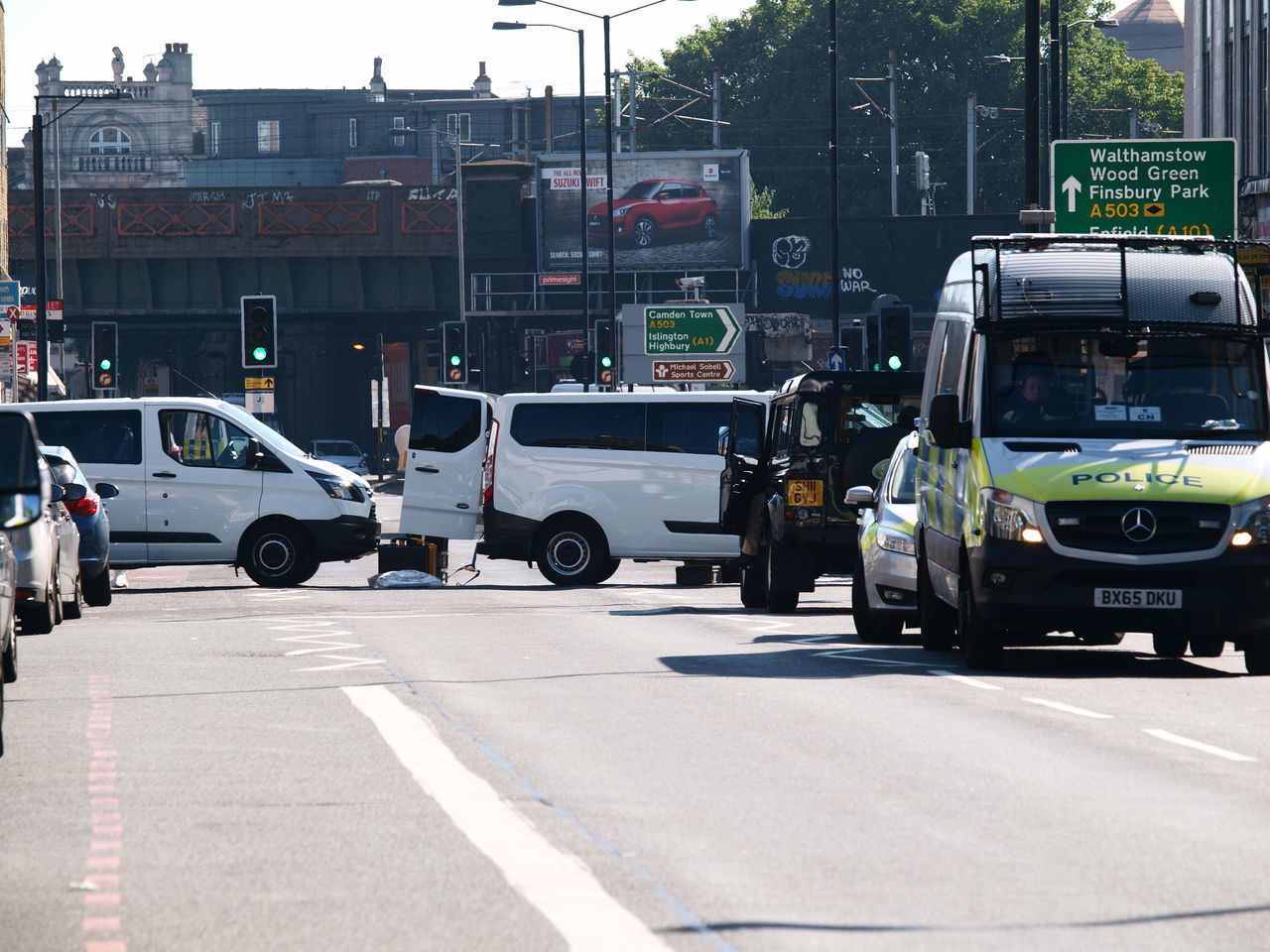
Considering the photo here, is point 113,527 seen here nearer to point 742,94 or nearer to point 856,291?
point 856,291

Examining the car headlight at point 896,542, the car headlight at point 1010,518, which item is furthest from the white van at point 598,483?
the car headlight at point 1010,518

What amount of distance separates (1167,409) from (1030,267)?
126cm

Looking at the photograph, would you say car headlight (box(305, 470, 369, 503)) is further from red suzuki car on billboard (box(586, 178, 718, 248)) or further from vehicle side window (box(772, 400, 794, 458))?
red suzuki car on billboard (box(586, 178, 718, 248))

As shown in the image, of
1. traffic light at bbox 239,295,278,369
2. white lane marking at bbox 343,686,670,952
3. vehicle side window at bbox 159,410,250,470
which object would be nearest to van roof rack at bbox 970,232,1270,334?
white lane marking at bbox 343,686,670,952

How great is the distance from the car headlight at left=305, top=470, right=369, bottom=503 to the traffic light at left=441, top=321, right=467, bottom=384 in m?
24.0

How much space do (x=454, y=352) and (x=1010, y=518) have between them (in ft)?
120

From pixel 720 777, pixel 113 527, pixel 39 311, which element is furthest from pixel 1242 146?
pixel 720 777

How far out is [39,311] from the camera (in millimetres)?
42750

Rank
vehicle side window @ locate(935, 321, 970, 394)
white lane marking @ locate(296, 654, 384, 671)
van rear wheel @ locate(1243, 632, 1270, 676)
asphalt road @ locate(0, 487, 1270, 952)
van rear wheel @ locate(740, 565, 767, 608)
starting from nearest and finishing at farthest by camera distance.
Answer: asphalt road @ locate(0, 487, 1270, 952), van rear wheel @ locate(1243, 632, 1270, 676), white lane marking @ locate(296, 654, 384, 671), vehicle side window @ locate(935, 321, 970, 394), van rear wheel @ locate(740, 565, 767, 608)

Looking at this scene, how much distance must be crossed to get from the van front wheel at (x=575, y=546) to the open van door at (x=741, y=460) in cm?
320

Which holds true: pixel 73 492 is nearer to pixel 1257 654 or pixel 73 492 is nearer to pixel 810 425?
pixel 810 425

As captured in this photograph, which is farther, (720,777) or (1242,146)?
(1242,146)

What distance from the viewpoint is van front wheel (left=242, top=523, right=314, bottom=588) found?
24203 millimetres

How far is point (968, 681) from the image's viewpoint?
41.8ft
